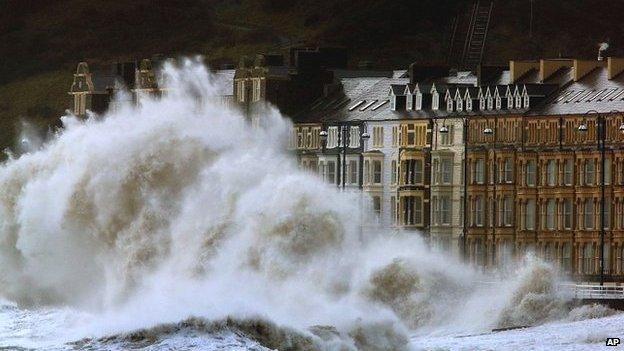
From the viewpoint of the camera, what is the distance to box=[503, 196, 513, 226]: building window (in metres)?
141

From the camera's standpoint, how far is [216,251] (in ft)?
377

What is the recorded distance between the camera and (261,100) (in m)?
163

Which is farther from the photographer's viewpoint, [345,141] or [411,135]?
[345,141]

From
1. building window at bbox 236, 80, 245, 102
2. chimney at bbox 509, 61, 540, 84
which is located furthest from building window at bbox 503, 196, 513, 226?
building window at bbox 236, 80, 245, 102

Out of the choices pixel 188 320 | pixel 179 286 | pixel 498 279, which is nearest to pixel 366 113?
pixel 498 279

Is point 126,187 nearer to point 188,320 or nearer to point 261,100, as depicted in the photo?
point 188,320

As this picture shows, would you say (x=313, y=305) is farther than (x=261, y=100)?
No

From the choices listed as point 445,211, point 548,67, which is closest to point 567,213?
point 548,67

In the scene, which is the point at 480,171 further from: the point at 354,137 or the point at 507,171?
the point at 354,137

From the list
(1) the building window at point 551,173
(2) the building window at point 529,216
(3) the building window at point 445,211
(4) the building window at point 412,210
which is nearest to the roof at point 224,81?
(4) the building window at point 412,210

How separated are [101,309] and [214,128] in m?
9.62

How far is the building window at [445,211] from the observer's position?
5778 inches

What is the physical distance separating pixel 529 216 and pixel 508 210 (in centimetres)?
206

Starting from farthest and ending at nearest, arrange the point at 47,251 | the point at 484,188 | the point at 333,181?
1. the point at 333,181
2. the point at 484,188
3. the point at 47,251
